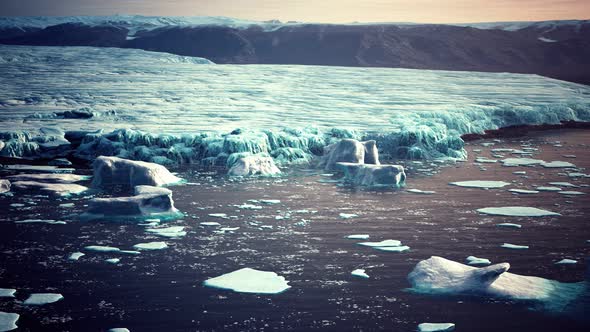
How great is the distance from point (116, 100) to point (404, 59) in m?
28.3

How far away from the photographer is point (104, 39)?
4722cm

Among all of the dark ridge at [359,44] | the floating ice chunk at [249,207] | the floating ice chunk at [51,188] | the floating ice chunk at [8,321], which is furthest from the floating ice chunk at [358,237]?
the dark ridge at [359,44]

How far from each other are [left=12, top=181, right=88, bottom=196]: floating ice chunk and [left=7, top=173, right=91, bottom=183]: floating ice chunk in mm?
412

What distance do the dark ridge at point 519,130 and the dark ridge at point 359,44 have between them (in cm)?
2181

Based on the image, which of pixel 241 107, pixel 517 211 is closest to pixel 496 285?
pixel 517 211

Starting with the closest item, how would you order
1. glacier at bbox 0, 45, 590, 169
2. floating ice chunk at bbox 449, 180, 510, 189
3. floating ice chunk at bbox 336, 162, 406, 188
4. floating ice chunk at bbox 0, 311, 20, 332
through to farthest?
floating ice chunk at bbox 0, 311, 20, 332, floating ice chunk at bbox 449, 180, 510, 189, floating ice chunk at bbox 336, 162, 406, 188, glacier at bbox 0, 45, 590, 169

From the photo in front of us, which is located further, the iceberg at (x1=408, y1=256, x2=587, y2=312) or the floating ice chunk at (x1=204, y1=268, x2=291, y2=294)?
the floating ice chunk at (x1=204, y1=268, x2=291, y2=294)

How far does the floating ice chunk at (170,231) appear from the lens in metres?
7.82

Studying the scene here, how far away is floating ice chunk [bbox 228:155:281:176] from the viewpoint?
12031 millimetres

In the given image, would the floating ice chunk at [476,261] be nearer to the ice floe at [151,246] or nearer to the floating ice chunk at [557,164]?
the ice floe at [151,246]

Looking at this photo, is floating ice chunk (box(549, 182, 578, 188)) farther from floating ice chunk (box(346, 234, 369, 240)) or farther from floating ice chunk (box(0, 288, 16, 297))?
floating ice chunk (box(0, 288, 16, 297))

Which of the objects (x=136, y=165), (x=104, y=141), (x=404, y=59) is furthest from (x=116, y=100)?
(x=404, y=59)

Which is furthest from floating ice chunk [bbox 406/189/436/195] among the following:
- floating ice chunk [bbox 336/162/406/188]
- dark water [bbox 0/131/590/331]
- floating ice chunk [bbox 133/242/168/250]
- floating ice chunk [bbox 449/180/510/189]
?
floating ice chunk [bbox 133/242/168/250]

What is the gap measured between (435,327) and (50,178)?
794 cm
